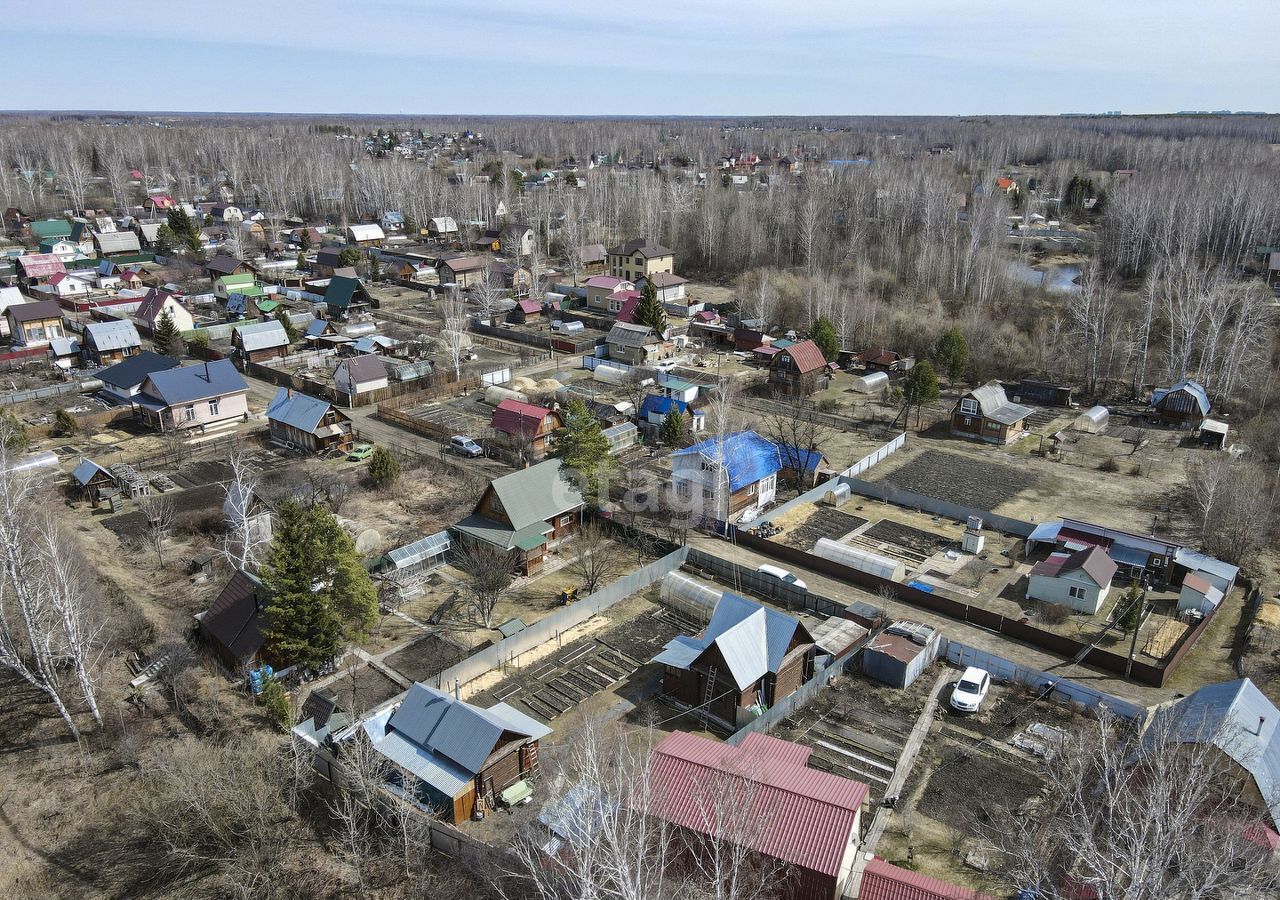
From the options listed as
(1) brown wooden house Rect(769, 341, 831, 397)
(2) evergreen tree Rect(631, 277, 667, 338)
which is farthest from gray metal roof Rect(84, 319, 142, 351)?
(1) brown wooden house Rect(769, 341, 831, 397)

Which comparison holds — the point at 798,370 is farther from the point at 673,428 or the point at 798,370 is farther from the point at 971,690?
the point at 971,690

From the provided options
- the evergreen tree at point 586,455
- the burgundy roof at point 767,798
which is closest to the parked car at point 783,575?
the evergreen tree at point 586,455

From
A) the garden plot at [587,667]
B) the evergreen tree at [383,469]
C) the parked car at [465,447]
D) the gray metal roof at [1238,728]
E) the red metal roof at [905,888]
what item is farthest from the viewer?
the parked car at [465,447]

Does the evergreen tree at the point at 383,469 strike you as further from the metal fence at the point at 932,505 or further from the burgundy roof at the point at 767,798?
the burgundy roof at the point at 767,798

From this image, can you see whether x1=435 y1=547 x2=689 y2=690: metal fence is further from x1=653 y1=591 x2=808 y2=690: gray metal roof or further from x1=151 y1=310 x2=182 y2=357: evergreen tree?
x1=151 y1=310 x2=182 y2=357: evergreen tree

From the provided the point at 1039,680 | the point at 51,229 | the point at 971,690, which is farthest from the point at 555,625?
the point at 51,229
